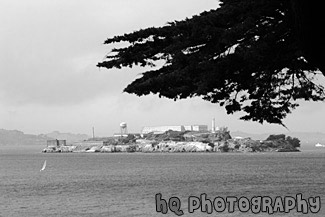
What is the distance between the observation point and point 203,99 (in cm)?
972

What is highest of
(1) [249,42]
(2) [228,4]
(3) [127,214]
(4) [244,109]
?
(2) [228,4]

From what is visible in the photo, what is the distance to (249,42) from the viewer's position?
363 inches

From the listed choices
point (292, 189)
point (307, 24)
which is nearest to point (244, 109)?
point (307, 24)

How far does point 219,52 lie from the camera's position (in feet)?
30.2

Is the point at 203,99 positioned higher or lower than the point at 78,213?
higher

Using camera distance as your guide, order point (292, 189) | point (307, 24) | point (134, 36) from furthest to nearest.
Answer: point (292, 189)
point (134, 36)
point (307, 24)

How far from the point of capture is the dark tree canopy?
8.82 metres

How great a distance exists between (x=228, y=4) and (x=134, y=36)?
1.45m

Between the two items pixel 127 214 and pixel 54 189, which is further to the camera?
pixel 54 189

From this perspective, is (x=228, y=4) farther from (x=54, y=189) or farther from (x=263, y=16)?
(x=54, y=189)

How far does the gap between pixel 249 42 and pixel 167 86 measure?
1.30m

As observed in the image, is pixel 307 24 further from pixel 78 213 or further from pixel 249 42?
pixel 78 213

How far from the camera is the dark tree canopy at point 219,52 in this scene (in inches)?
347

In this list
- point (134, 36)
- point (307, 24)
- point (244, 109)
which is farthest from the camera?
point (244, 109)
